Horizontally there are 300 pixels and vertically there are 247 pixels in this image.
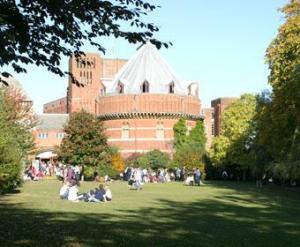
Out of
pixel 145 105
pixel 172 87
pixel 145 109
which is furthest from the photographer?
pixel 172 87

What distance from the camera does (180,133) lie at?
90.2 m

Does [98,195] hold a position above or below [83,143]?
below

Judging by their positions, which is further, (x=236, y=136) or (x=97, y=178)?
(x=236, y=136)

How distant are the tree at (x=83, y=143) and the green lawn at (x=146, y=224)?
33.4m

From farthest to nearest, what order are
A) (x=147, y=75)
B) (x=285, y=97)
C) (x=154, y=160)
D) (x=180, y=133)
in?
(x=147, y=75) < (x=180, y=133) < (x=154, y=160) < (x=285, y=97)

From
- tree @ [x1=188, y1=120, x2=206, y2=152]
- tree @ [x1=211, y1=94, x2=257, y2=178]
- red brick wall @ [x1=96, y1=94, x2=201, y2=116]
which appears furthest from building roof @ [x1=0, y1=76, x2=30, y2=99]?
tree @ [x1=211, y1=94, x2=257, y2=178]

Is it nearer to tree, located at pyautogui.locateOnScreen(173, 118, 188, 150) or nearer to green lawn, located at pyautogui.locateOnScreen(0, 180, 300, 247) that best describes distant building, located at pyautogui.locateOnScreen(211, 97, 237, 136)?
tree, located at pyautogui.locateOnScreen(173, 118, 188, 150)

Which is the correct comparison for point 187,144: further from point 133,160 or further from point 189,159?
point 189,159

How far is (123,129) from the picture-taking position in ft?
301

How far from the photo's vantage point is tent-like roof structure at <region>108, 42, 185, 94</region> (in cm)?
9350

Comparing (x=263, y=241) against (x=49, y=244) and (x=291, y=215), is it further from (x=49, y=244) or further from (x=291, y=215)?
(x=291, y=215)

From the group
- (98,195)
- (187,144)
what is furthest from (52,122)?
(98,195)

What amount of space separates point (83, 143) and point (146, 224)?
44.2 m

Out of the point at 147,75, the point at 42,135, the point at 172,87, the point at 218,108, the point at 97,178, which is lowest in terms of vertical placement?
the point at 97,178
